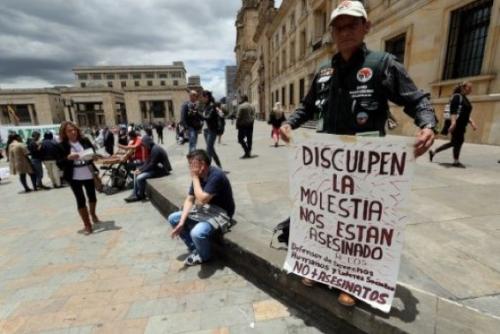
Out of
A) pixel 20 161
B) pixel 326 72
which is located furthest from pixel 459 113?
pixel 20 161

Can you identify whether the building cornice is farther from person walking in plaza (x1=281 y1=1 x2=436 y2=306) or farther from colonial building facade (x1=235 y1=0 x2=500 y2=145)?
person walking in plaza (x1=281 y1=1 x2=436 y2=306)

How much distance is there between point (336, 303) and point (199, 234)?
1.53 metres

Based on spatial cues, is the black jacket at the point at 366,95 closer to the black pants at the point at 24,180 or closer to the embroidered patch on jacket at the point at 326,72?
the embroidered patch on jacket at the point at 326,72

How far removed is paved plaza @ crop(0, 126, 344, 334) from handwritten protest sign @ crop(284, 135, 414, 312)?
0.60 meters

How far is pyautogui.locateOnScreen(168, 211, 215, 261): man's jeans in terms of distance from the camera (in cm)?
286

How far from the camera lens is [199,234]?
9.35 feet

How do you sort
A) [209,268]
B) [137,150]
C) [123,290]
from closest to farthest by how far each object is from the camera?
[123,290]
[209,268]
[137,150]

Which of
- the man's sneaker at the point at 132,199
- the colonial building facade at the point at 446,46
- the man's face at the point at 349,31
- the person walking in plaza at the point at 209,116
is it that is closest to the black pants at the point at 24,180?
the man's sneaker at the point at 132,199

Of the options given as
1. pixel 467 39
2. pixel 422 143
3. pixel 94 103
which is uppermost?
pixel 94 103

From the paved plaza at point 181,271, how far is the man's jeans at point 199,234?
201mm

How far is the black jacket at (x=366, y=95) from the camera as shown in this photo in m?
1.73

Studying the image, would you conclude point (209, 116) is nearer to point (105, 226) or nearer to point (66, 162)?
point (66, 162)

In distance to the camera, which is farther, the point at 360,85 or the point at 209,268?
the point at 209,268

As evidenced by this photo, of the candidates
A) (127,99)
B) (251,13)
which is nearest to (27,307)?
(251,13)
